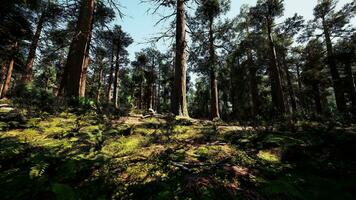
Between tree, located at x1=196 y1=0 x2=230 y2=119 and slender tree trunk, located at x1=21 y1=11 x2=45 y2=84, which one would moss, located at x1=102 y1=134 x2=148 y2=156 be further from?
slender tree trunk, located at x1=21 y1=11 x2=45 y2=84

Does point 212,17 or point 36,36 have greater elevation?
point 212,17

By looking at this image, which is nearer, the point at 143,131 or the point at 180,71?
the point at 143,131

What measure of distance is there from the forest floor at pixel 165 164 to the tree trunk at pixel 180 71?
2923 mm

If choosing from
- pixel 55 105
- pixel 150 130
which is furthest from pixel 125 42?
pixel 150 130

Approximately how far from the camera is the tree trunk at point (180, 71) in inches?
312

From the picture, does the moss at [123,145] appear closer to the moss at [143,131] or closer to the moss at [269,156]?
the moss at [143,131]

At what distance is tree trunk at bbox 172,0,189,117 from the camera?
7.93 meters

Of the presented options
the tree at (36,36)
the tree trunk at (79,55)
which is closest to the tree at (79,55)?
the tree trunk at (79,55)

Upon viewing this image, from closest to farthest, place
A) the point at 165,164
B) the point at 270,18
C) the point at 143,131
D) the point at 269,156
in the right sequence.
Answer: the point at 165,164 < the point at 269,156 < the point at 143,131 < the point at 270,18

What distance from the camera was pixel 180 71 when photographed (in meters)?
8.23

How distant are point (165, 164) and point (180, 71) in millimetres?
5592

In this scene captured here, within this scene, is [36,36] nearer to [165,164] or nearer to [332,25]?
[165,164]

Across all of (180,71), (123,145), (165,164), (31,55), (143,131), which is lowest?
(165,164)

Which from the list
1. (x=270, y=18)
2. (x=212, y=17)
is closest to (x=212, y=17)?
(x=212, y=17)
